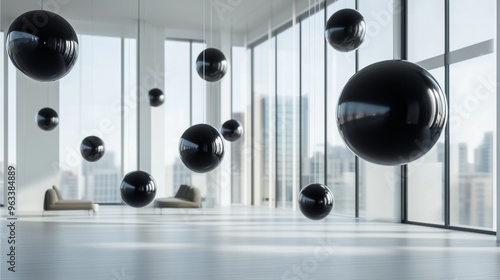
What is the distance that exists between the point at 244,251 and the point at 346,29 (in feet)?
11.0

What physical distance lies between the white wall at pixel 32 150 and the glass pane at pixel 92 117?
0.62 meters

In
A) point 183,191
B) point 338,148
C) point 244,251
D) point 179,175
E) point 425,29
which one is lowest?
point 244,251

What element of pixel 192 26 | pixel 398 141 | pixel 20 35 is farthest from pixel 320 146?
pixel 398 141

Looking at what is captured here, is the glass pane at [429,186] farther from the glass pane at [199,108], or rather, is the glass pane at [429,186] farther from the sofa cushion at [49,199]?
the sofa cushion at [49,199]

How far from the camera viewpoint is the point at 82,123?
58.3 ft

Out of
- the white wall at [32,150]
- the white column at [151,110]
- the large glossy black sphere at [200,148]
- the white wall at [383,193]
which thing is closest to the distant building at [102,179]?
the white column at [151,110]

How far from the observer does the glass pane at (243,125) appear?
18.9m

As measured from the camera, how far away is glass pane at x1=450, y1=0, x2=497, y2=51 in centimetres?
1002

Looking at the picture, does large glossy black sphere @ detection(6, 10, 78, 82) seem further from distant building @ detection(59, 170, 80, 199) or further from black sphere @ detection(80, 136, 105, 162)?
distant building @ detection(59, 170, 80, 199)

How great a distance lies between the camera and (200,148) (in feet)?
16.2

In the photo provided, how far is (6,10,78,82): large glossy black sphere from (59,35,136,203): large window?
1448 centimetres

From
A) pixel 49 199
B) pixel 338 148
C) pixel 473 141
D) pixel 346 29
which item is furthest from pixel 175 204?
pixel 346 29

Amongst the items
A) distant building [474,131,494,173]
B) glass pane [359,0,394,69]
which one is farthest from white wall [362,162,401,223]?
A: glass pane [359,0,394,69]

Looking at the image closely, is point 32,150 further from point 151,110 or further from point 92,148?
point 92,148
